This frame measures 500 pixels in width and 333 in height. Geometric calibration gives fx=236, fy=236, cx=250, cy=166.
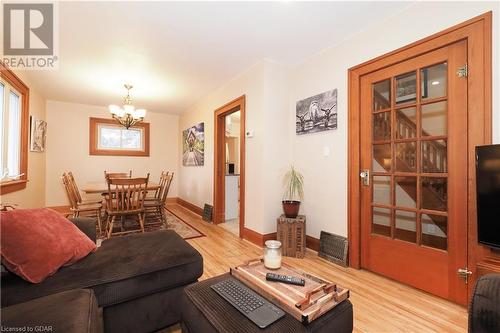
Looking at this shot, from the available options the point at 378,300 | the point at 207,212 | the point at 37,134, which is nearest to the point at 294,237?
the point at 378,300

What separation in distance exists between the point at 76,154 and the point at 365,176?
5.96 metres

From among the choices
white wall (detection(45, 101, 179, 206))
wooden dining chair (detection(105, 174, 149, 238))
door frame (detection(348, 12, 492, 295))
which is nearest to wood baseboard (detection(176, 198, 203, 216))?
white wall (detection(45, 101, 179, 206))

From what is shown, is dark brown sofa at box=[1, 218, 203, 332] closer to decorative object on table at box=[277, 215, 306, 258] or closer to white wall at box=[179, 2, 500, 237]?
decorative object on table at box=[277, 215, 306, 258]

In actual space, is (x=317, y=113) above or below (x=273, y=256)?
above

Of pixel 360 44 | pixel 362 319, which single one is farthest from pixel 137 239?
pixel 360 44

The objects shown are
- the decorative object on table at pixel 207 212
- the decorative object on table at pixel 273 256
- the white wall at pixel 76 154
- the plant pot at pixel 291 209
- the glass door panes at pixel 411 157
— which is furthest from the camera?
the white wall at pixel 76 154

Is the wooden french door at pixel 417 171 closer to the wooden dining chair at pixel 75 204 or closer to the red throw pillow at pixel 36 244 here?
the red throw pillow at pixel 36 244

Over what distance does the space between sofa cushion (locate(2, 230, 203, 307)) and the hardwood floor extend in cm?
39

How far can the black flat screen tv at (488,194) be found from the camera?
58.7 inches

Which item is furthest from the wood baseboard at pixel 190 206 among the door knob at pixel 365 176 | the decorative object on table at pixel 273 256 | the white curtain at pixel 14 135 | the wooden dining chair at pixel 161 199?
the decorative object on table at pixel 273 256

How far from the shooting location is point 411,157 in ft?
6.88

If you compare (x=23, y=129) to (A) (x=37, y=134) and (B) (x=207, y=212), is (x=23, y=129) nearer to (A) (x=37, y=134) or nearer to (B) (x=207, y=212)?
(A) (x=37, y=134)

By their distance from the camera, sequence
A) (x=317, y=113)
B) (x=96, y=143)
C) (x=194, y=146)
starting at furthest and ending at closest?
(x=96, y=143) → (x=194, y=146) → (x=317, y=113)

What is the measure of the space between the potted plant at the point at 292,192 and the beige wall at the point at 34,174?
3.60m
